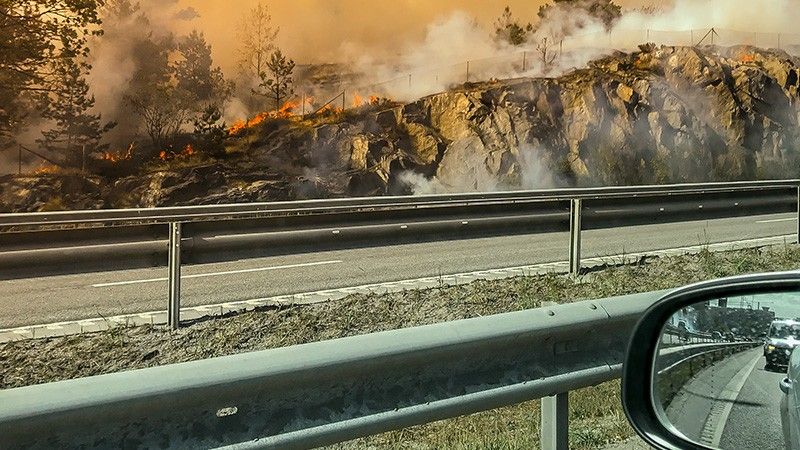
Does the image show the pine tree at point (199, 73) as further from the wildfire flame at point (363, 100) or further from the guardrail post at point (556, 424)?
the guardrail post at point (556, 424)

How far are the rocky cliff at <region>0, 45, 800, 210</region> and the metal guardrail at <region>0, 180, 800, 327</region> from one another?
6.54 meters

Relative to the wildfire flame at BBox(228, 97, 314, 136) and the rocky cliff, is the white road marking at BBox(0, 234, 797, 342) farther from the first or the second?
the wildfire flame at BBox(228, 97, 314, 136)

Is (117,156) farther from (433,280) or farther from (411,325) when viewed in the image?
(411,325)

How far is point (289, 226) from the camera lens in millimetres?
8633

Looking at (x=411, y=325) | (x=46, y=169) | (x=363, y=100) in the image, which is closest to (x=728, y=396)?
(x=411, y=325)

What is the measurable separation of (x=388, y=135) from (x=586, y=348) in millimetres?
21999

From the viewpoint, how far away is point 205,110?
78.9 ft

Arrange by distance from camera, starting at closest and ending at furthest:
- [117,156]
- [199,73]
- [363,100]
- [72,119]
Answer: [72,119] → [117,156] → [199,73] → [363,100]

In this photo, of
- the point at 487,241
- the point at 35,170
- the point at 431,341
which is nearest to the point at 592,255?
the point at 487,241

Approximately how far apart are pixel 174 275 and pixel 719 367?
563 cm

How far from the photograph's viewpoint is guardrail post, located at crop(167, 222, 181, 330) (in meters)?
7.46

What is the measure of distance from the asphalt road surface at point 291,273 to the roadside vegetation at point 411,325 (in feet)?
2.60

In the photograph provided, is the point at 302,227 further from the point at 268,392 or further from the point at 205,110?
the point at 205,110

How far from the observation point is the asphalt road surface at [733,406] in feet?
7.45
